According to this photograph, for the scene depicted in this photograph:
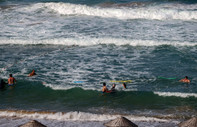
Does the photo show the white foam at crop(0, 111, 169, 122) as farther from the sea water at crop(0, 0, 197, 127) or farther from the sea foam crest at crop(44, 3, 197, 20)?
the sea foam crest at crop(44, 3, 197, 20)

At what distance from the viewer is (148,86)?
16.8m

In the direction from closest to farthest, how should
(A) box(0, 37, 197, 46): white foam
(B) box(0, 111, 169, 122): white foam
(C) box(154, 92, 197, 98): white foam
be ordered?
1. (B) box(0, 111, 169, 122): white foam
2. (C) box(154, 92, 197, 98): white foam
3. (A) box(0, 37, 197, 46): white foam

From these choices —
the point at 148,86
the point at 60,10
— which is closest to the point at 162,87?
the point at 148,86

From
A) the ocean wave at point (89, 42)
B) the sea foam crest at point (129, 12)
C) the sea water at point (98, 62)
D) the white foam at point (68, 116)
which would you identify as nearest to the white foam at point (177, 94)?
the sea water at point (98, 62)

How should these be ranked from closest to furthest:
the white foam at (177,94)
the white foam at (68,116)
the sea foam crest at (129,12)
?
the white foam at (68,116), the white foam at (177,94), the sea foam crest at (129,12)

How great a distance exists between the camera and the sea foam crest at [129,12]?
31.4 m

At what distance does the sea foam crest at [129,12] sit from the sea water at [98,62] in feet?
0.34

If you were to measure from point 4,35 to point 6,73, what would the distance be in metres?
9.05

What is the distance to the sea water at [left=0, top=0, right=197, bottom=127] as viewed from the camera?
13.9 m

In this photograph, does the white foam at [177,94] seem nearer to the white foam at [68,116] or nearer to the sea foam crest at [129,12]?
the white foam at [68,116]

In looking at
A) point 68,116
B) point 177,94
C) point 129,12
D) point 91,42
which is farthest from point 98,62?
point 129,12

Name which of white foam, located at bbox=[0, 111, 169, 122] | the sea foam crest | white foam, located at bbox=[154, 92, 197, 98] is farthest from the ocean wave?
white foam, located at bbox=[0, 111, 169, 122]

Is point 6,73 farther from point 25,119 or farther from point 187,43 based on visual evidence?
point 187,43

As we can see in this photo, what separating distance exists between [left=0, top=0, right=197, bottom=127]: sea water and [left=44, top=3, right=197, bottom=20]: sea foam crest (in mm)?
103
